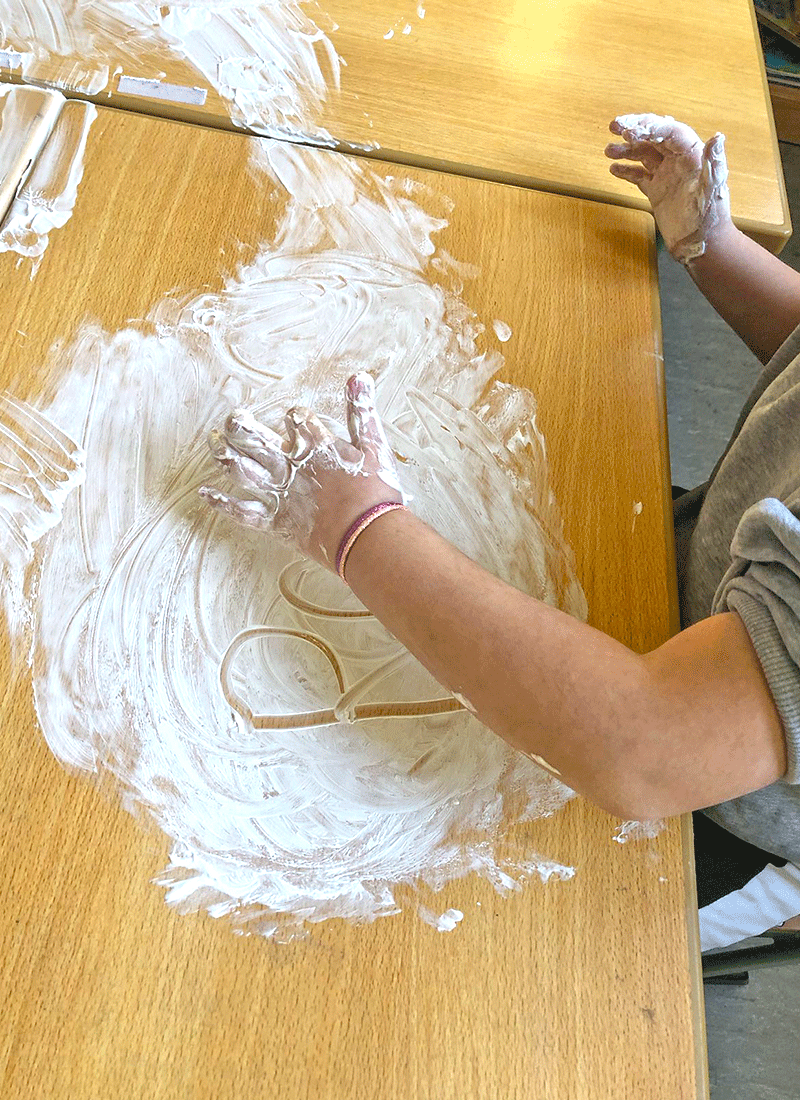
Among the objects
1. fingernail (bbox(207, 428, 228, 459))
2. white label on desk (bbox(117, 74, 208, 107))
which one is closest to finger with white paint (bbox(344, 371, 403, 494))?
fingernail (bbox(207, 428, 228, 459))

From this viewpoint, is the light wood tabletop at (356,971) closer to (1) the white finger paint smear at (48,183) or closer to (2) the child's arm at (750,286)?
(1) the white finger paint smear at (48,183)

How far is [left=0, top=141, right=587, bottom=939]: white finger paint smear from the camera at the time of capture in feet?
2.00

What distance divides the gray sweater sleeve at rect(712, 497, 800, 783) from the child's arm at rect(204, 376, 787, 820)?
0.04 feet

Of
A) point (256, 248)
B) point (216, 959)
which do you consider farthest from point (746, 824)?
point (256, 248)

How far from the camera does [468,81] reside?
0.97 meters

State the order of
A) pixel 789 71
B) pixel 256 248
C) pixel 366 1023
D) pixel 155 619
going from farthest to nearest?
1. pixel 789 71
2. pixel 256 248
3. pixel 155 619
4. pixel 366 1023

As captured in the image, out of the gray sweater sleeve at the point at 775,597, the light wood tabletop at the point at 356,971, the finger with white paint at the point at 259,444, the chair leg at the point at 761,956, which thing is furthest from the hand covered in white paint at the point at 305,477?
the chair leg at the point at 761,956

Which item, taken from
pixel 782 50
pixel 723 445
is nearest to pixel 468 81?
pixel 723 445

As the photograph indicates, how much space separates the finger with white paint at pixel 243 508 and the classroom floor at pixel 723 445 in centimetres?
119

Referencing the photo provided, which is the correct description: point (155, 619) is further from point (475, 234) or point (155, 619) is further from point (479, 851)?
point (475, 234)

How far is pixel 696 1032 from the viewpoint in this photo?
22.9 inches

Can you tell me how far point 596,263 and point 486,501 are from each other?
34cm

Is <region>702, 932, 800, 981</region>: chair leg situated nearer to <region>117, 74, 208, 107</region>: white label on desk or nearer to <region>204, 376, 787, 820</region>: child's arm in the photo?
<region>204, 376, 787, 820</region>: child's arm

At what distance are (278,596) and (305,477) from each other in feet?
0.35
